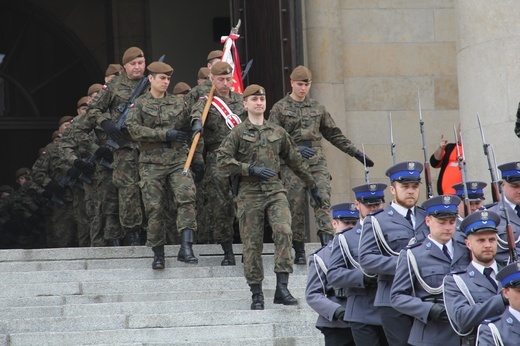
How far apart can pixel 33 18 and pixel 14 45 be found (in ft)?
1.80

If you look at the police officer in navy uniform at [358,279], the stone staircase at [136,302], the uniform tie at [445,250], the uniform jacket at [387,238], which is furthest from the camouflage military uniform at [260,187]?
the uniform tie at [445,250]

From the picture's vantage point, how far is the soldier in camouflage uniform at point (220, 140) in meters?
15.2

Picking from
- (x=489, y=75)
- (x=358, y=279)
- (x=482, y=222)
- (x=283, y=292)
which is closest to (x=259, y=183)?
(x=283, y=292)

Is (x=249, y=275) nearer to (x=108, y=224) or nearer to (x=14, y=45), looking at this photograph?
(x=108, y=224)

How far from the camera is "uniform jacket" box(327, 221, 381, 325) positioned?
1134cm

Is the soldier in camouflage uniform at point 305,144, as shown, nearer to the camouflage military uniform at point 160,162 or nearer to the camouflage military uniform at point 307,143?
the camouflage military uniform at point 307,143

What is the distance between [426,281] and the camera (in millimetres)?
10430

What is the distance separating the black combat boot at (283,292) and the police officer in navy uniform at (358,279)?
6.07 feet

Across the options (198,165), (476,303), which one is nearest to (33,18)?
(198,165)

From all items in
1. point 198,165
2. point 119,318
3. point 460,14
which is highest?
point 460,14

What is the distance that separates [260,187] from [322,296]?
2.34 metres

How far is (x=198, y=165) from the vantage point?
16062mm

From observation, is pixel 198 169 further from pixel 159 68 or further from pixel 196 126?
pixel 159 68

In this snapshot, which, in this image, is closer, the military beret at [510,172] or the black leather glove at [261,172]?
the military beret at [510,172]
